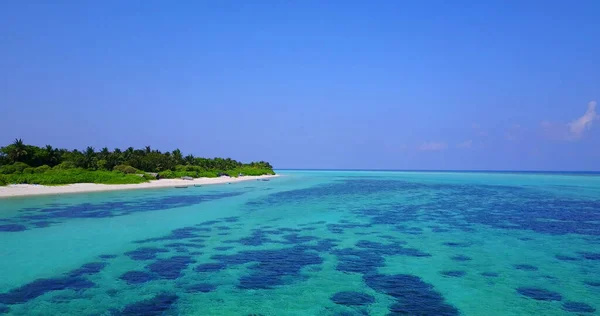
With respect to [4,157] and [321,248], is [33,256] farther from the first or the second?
[4,157]

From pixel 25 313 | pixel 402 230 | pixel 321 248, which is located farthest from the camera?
pixel 402 230

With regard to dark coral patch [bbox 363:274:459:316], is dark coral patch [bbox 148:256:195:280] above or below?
below

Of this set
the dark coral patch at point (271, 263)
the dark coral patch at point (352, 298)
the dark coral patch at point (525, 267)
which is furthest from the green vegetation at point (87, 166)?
the dark coral patch at point (525, 267)

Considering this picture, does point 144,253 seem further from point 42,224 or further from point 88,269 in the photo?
Result: point 42,224

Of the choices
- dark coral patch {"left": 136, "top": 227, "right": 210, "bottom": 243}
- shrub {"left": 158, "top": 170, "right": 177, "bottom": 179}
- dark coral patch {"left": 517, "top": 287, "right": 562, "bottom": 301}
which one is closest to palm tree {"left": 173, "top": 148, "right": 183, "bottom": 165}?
shrub {"left": 158, "top": 170, "right": 177, "bottom": 179}

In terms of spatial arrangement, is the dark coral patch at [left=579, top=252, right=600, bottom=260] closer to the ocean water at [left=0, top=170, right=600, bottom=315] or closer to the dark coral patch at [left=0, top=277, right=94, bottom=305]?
the ocean water at [left=0, top=170, right=600, bottom=315]

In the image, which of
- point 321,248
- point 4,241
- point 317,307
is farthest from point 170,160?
point 317,307
